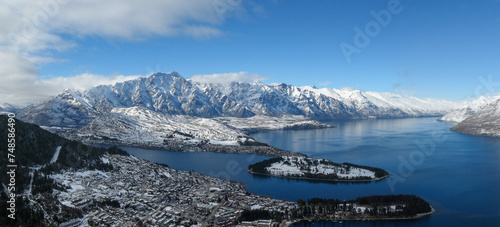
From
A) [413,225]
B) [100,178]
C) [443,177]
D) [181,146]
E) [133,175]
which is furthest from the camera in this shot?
[181,146]

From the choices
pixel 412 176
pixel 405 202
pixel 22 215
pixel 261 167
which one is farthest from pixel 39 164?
pixel 412 176

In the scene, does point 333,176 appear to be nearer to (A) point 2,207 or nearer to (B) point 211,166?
(B) point 211,166

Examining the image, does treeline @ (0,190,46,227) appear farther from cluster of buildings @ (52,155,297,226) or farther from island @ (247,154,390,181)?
island @ (247,154,390,181)

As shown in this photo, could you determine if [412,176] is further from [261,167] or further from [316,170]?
[261,167]

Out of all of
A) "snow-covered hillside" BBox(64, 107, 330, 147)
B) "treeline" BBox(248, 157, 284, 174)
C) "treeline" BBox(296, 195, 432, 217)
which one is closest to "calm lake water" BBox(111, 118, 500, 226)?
"treeline" BBox(296, 195, 432, 217)

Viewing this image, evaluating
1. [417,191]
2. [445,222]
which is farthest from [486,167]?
[445,222]
